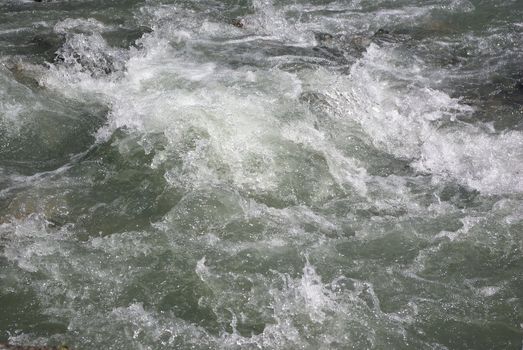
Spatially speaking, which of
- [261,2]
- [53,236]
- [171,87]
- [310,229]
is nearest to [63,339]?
[53,236]

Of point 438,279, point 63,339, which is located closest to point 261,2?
point 438,279

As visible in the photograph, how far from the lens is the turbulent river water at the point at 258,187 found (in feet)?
15.4

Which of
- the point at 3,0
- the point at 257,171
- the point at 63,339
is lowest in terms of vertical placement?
the point at 63,339

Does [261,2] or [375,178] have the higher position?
[261,2]

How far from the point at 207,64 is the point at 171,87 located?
1084 millimetres

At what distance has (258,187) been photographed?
20.1 feet

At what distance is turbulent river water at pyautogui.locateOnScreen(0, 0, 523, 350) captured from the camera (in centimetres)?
470

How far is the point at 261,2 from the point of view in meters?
11.2

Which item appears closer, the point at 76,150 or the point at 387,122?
the point at 76,150

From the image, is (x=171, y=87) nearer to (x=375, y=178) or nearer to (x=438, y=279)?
(x=375, y=178)

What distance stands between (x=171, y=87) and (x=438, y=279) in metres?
4.44

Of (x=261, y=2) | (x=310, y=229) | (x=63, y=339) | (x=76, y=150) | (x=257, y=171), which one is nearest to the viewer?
(x=63, y=339)

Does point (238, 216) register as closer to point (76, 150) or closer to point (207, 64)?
point (76, 150)

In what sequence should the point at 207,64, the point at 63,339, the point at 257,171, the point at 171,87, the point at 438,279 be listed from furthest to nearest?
the point at 207,64 → the point at 171,87 → the point at 257,171 → the point at 438,279 → the point at 63,339
